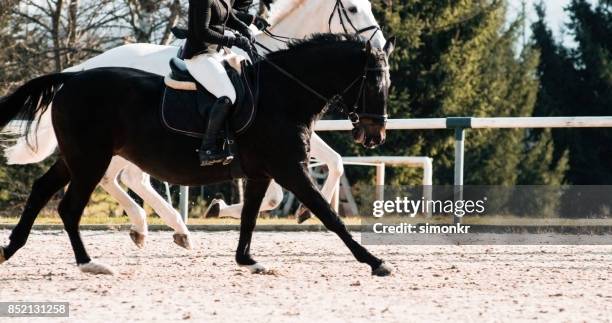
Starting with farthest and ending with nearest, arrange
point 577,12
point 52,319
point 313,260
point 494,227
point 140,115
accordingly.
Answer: point 577,12 → point 494,227 → point 313,260 → point 140,115 → point 52,319

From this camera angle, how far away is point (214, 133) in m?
8.24

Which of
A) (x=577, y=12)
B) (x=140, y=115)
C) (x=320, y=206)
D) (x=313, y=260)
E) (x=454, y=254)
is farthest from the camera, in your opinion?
(x=577, y=12)

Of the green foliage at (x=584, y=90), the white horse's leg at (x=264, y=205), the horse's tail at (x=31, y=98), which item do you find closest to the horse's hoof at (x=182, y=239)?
the white horse's leg at (x=264, y=205)

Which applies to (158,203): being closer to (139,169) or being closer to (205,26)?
(139,169)

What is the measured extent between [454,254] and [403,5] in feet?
66.5

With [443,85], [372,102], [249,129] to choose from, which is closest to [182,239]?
[249,129]

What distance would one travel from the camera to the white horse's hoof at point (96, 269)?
830cm

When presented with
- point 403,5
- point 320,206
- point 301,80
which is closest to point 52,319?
point 320,206

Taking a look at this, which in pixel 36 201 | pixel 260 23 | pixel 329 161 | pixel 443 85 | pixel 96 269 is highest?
pixel 443 85

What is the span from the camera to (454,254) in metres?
10.4

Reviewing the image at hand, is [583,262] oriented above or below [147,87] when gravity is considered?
below

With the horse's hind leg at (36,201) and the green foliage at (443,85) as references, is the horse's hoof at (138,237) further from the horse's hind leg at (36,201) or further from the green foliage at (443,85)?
the green foliage at (443,85)

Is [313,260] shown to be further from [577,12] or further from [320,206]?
[577,12]

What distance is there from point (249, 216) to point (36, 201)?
1.68m
